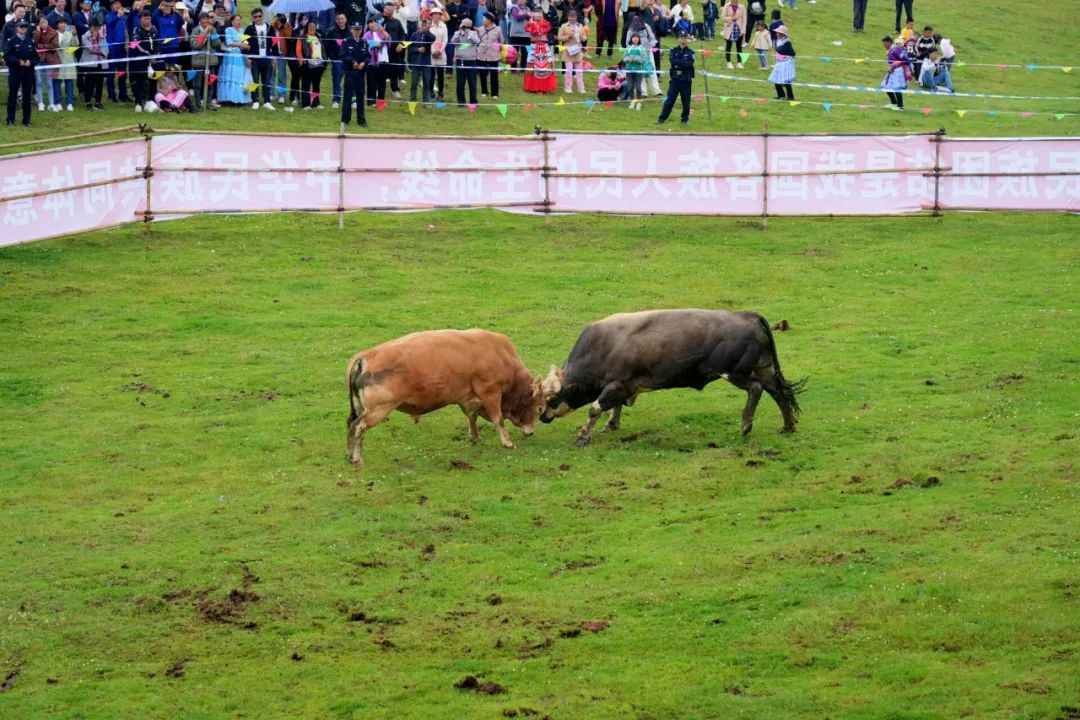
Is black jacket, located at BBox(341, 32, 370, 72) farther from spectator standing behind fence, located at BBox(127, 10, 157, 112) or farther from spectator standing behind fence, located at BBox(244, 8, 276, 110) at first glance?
spectator standing behind fence, located at BBox(127, 10, 157, 112)

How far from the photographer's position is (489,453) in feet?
62.7

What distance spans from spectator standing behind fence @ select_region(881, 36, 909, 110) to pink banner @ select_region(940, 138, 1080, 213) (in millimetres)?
10001

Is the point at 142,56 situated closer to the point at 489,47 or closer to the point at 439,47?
the point at 439,47

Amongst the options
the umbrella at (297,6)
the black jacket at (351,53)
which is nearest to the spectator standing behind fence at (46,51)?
the umbrella at (297,6)

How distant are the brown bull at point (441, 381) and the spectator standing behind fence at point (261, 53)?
669 inches

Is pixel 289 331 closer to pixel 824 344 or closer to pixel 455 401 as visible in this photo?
pixel 455 401

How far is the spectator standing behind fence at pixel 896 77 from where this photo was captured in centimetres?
3991

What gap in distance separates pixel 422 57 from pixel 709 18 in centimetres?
1155

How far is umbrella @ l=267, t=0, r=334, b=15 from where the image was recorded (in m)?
34.6

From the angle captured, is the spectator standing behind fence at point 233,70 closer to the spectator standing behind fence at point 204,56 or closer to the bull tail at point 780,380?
the spectator standing behind fence at point 204,56

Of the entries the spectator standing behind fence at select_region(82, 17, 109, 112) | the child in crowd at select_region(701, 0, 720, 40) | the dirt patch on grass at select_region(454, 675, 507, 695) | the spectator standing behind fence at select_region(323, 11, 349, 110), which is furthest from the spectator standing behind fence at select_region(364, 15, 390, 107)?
the dirt patch on grass at select_region(454, 675, 507, 695)

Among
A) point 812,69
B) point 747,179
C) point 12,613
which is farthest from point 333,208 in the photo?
point 812,69

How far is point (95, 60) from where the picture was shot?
108ft

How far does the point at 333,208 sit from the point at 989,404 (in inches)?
513
